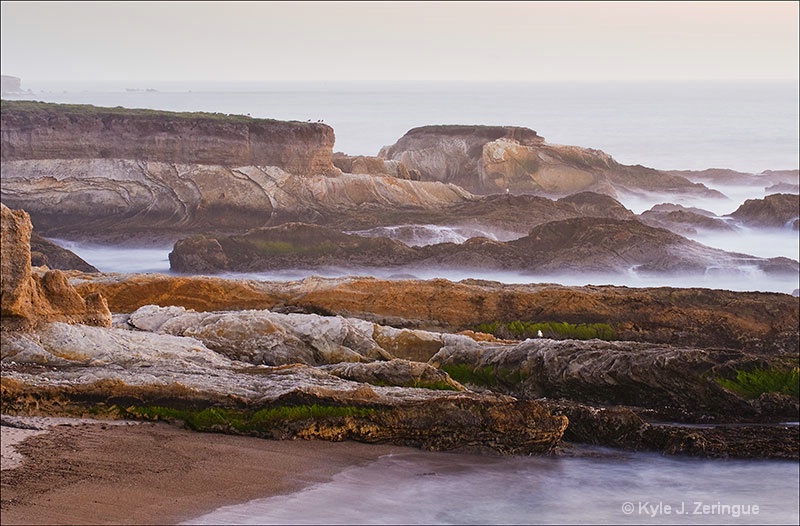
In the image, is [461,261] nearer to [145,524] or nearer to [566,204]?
[566,204]

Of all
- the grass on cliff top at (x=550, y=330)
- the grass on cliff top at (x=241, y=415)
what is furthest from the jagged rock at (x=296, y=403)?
the grass on cliff top at (x=550, y=330)

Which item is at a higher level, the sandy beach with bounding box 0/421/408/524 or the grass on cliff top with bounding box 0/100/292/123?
the grass on cliff top with bounding box 0/100/292/123

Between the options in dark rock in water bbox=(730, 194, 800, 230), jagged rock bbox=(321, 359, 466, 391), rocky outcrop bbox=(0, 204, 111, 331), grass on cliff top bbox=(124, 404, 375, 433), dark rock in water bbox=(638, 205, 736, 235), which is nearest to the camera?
grass on cliff top bbox=(124, 404, 375, 433)

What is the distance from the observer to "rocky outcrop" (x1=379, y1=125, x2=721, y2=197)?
1823 inches

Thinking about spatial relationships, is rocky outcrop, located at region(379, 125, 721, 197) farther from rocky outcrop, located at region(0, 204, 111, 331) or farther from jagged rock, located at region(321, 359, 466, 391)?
rocky outcrop, located at region(0, 204, 111, 331)

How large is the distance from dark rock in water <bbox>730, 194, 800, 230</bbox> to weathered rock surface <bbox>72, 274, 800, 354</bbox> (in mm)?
17586

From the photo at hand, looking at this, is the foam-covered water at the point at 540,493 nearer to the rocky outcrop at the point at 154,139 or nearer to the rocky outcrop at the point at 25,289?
the rocky outcrop at the point at 25,289

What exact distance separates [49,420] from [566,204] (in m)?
27.8

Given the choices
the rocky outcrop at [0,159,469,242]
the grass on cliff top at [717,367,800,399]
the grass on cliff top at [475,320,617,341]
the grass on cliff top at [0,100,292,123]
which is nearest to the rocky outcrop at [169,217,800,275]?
the rocky outcrop at [0,159,469,242]

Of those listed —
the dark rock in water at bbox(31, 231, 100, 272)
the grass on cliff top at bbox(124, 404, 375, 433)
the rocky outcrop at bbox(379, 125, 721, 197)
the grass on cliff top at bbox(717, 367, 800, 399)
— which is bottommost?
the dark rock in water at bbox(31, 231, 100, 272)

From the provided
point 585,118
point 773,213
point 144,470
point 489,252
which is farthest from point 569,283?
point 585,118

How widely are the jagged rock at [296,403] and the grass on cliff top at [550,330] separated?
6301mm

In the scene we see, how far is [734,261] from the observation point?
3114 cm

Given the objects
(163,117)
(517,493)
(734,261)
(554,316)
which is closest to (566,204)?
(734,261)
